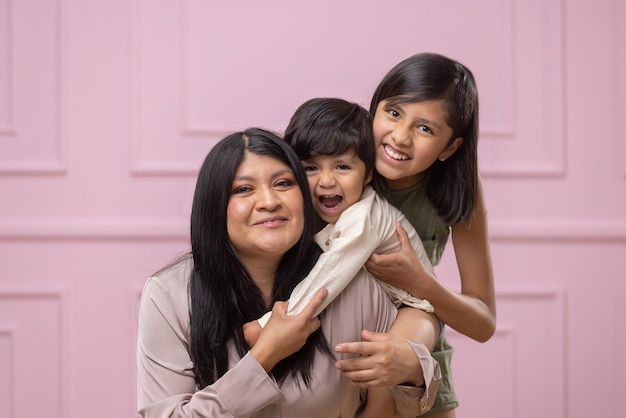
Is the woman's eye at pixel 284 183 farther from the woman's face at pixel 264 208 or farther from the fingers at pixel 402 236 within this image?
the fingers at pixel 402 236

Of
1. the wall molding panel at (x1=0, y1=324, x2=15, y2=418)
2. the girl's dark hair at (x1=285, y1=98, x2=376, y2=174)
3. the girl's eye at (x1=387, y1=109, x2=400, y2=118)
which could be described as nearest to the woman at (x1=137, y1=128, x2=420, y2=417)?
the girl's dark hair at (x1=285, y1=98, x2=376, y2=174)

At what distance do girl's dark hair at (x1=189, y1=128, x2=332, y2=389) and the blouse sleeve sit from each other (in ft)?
0.10

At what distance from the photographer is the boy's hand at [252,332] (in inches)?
70.7

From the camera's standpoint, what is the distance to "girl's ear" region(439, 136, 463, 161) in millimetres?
2137

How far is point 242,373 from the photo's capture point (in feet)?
5.54

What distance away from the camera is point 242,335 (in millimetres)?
1825

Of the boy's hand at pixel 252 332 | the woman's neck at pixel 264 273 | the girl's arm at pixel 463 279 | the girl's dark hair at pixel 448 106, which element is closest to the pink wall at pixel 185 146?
the girl's arm at pixel 463 279

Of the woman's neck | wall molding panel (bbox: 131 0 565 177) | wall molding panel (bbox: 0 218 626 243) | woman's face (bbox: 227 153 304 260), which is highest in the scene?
wall molding panel (bbox: 131 0 565 177)

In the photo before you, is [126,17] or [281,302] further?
[126,17]

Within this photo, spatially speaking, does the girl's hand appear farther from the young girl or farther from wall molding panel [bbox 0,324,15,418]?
wall molding panel [bbox 0,324,15,418]

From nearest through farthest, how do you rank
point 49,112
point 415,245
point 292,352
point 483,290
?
point 292,352 < point 415,245 < point 483,290 < point 49,112

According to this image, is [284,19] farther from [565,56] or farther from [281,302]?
[281,302]

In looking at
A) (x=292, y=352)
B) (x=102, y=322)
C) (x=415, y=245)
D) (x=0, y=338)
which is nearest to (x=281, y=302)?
(x=292, y=352)

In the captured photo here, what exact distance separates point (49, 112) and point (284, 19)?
1.04 meters
